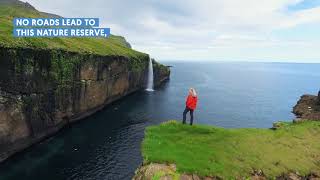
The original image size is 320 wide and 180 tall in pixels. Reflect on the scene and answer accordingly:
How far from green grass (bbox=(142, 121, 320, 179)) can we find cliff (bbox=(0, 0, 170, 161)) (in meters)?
20.2

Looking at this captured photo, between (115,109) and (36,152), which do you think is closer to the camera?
(36,152)

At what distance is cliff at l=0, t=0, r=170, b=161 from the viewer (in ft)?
127

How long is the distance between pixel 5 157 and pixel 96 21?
1242 inches

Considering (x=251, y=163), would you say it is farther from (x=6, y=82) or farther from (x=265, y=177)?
(x=6, y=82)

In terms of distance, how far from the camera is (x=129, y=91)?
92375mm

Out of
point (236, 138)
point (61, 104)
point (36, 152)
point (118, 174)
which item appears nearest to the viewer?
point (236, 138)

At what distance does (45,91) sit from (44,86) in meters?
0.79

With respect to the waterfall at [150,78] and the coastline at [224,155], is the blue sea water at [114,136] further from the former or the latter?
the waterfall at [150,78]

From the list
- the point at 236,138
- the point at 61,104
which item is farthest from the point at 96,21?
the point at 236,138

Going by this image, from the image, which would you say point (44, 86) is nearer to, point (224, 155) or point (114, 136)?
point (114, 136)

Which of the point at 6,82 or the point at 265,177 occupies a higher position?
the point at 6,82

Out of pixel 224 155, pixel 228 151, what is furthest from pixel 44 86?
pixel 224 155

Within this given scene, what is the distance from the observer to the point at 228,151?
26000 mm

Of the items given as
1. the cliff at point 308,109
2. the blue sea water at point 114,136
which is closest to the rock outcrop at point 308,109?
the cliff at point 308,109
